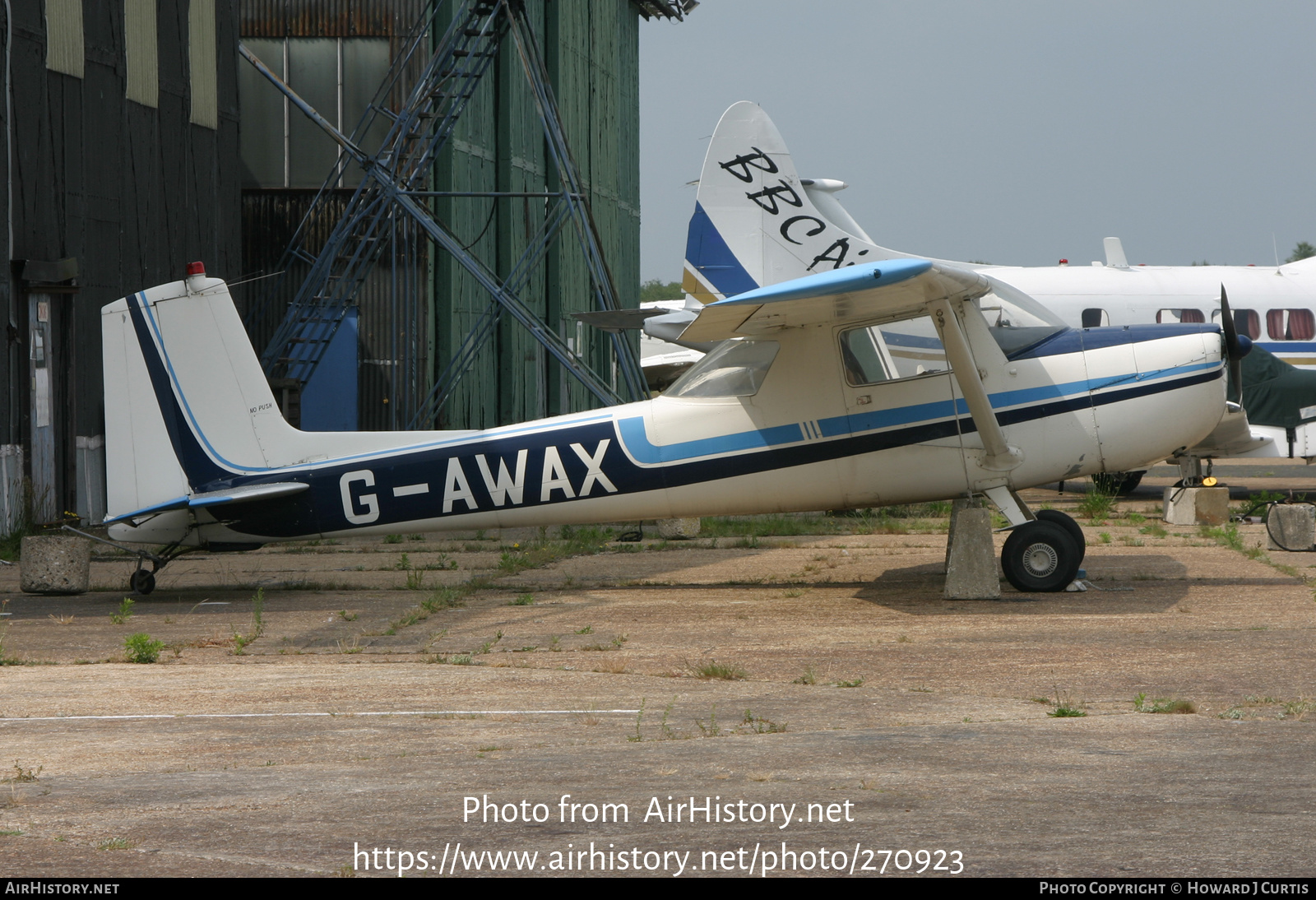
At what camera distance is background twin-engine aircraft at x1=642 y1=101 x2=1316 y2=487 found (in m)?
16.4

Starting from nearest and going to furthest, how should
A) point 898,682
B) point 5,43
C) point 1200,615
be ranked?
point 898,682 → point 1200,615 → point 5,43

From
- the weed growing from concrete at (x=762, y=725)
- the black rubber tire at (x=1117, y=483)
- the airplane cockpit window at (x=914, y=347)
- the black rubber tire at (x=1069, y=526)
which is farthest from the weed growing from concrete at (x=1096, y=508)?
the weed growing from concrete at (x=762, y=725)

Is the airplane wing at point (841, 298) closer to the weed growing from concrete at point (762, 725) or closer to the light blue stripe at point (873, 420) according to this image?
the light blue stripe at point (873, 420)

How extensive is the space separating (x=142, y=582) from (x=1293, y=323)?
694 inches

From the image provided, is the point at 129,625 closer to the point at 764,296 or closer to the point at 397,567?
the point at 397,567

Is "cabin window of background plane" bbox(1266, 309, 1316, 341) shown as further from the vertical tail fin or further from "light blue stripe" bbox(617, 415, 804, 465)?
the vertical tail fin

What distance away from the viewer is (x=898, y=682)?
6477 millimetres

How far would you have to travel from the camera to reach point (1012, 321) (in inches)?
383

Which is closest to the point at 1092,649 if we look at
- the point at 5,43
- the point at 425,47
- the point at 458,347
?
the point at 5,43

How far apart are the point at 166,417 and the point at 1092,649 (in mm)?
6813

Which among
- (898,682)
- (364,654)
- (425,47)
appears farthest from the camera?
(425,47)

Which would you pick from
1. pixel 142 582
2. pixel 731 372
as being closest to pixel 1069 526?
pixel 731 372

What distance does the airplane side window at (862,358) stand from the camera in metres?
9.52

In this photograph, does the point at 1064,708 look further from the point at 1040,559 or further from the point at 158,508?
the point at 158,508
